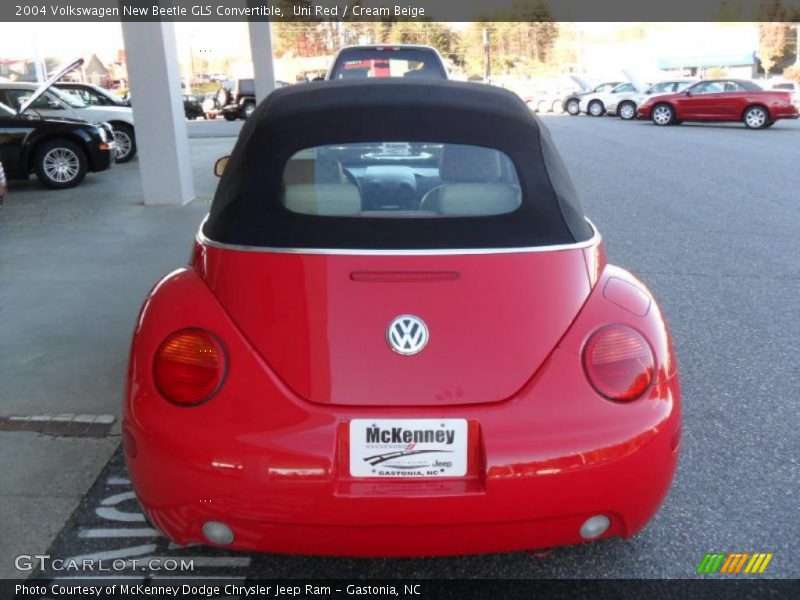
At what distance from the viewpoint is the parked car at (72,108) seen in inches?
493

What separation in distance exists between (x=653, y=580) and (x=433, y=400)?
106 cm

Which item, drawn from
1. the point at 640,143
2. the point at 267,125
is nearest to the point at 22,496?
the point at 267,125

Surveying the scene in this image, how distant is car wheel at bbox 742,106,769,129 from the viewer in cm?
2106

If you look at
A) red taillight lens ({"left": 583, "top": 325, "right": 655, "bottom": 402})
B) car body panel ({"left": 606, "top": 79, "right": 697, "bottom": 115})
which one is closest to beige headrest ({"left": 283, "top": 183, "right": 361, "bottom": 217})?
red taillight lens ({"left": 583, "top": 325, "right": 655, "bottom": 402})

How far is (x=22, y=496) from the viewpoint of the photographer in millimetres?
2992

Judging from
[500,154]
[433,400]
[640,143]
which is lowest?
[640,143]

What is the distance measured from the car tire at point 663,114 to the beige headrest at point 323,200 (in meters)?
23.1

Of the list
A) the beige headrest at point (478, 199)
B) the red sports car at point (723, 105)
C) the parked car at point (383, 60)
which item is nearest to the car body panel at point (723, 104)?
the red sports car at point (723, 105)

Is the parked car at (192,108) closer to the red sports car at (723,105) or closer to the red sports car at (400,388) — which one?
the red sports car at (723,105)

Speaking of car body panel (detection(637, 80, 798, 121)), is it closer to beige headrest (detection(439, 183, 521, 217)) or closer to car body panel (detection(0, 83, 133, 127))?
car body panel (detection(0, 83, 133, 127))

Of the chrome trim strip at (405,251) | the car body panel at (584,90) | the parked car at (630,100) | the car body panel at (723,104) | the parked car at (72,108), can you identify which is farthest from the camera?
the car body panel at (584,90)

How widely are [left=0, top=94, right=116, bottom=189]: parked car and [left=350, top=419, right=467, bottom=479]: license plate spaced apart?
10785mm

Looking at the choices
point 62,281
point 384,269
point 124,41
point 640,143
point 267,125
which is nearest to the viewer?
point 384,269

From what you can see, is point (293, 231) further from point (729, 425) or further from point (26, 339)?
point (26, 339)
